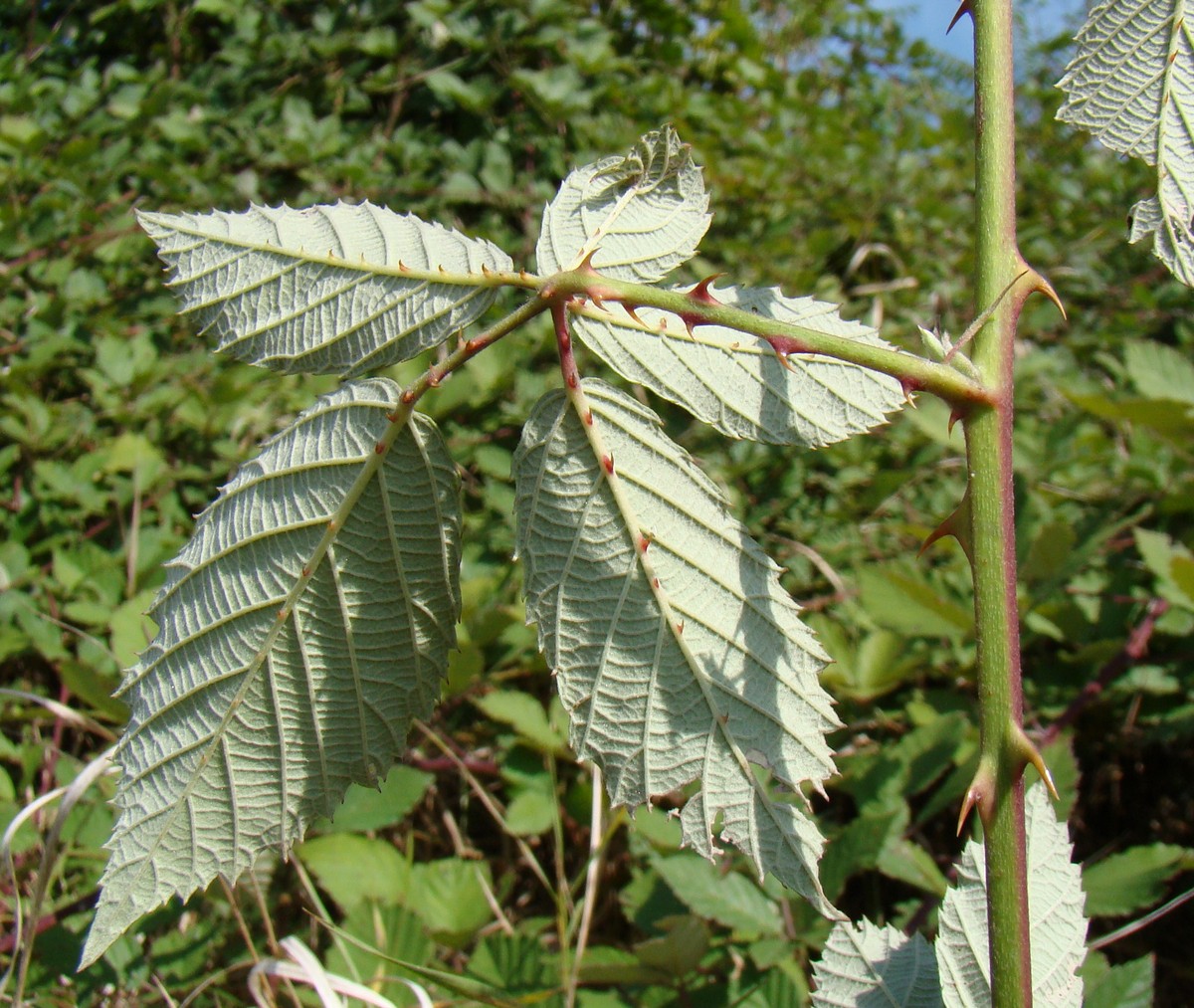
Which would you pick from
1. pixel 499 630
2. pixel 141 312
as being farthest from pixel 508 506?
pixel 141 312

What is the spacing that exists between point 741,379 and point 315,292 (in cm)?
29

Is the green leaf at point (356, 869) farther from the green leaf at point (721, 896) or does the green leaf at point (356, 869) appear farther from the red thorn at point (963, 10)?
the red thorn at point (963, 10)

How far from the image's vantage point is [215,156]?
2705mm

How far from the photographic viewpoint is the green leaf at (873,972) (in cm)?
75

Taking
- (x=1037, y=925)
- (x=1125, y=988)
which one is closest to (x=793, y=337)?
(x=1037, y=925)

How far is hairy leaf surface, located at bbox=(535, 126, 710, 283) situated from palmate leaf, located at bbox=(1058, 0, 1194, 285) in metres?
0.27

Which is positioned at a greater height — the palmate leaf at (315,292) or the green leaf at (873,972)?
the palmate leaf at (315,292)

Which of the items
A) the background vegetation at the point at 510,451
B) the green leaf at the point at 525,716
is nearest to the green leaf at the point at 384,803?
the background vegetation at the point at 510,451

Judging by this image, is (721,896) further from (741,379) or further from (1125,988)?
(741,379)

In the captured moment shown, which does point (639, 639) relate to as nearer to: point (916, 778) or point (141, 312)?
point (916, 778)

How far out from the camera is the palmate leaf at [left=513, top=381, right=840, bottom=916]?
0.65 m

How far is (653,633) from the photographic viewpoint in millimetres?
656

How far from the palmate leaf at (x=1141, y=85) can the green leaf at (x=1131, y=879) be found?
85 centimetres

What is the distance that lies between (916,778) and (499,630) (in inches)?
25.7
